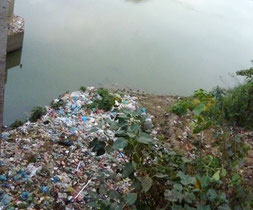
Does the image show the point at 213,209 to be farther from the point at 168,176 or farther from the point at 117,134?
the point at 117,134

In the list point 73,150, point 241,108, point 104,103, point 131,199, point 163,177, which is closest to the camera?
point 131,199

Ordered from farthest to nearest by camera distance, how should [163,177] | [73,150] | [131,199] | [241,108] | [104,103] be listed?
[104,103] < [241,108] < [73,150] < [163,177] < [131,199]

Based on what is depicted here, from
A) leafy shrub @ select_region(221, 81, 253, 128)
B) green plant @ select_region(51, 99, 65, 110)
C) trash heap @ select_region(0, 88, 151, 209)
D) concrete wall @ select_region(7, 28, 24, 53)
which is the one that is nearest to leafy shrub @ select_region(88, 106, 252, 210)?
trash heap @ select_region(0, 88, 151, 209)

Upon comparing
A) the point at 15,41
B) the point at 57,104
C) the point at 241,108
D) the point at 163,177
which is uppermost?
the point at 163,177

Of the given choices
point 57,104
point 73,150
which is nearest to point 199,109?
point 73,150

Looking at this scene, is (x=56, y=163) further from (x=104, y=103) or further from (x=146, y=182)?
(x=146, y=182)

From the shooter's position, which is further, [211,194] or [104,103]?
[104,103]

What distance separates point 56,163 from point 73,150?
0.79ft

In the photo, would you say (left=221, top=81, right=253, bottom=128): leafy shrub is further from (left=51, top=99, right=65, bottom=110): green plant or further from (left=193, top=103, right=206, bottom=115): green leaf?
(left=193, top=103, right=206, bottom=115): green leaf

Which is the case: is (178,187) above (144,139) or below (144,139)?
below

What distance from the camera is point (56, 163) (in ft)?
8.19

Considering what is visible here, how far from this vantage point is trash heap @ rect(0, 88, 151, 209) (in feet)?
6.95

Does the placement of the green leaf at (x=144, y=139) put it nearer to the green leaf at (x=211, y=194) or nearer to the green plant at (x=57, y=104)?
the green leaf at (x=211, y=194)

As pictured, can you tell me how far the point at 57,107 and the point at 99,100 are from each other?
0.43m
